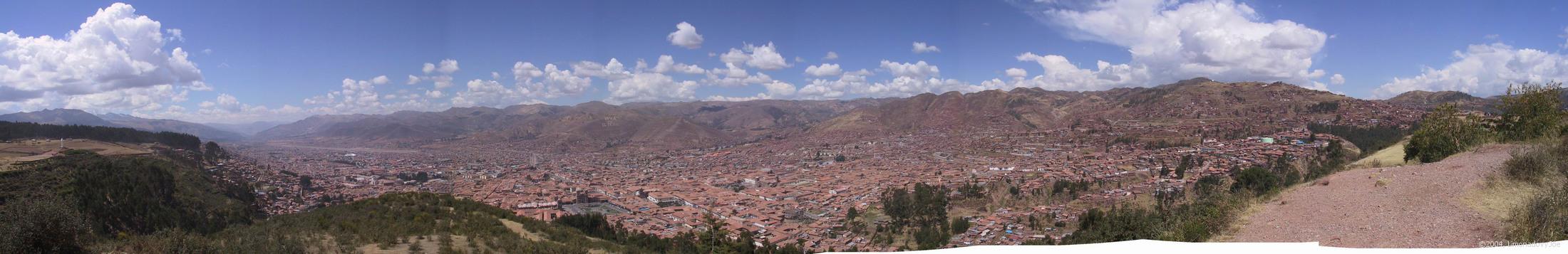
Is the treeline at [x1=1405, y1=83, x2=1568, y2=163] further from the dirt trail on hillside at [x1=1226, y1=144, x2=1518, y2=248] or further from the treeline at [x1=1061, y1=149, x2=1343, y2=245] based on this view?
the dirt trail on hillside at [x1=1226, y1=144, x2=1518, y2=248]

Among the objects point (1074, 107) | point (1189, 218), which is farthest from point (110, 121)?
point (1074, 107)

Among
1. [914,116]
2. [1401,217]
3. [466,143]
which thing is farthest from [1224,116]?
[466,143]

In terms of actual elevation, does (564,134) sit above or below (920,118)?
below

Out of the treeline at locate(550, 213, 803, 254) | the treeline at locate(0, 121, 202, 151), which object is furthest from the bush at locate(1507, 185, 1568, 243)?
the treeline at locate(0, 121, 202, 151)

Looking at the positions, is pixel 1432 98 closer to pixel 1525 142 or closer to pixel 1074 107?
pixel 1074 107

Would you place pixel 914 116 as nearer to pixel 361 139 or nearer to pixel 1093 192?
pixel 1093 192

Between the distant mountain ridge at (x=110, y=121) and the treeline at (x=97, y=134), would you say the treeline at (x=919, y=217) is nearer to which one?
the treeline at (x=97, y=134)
